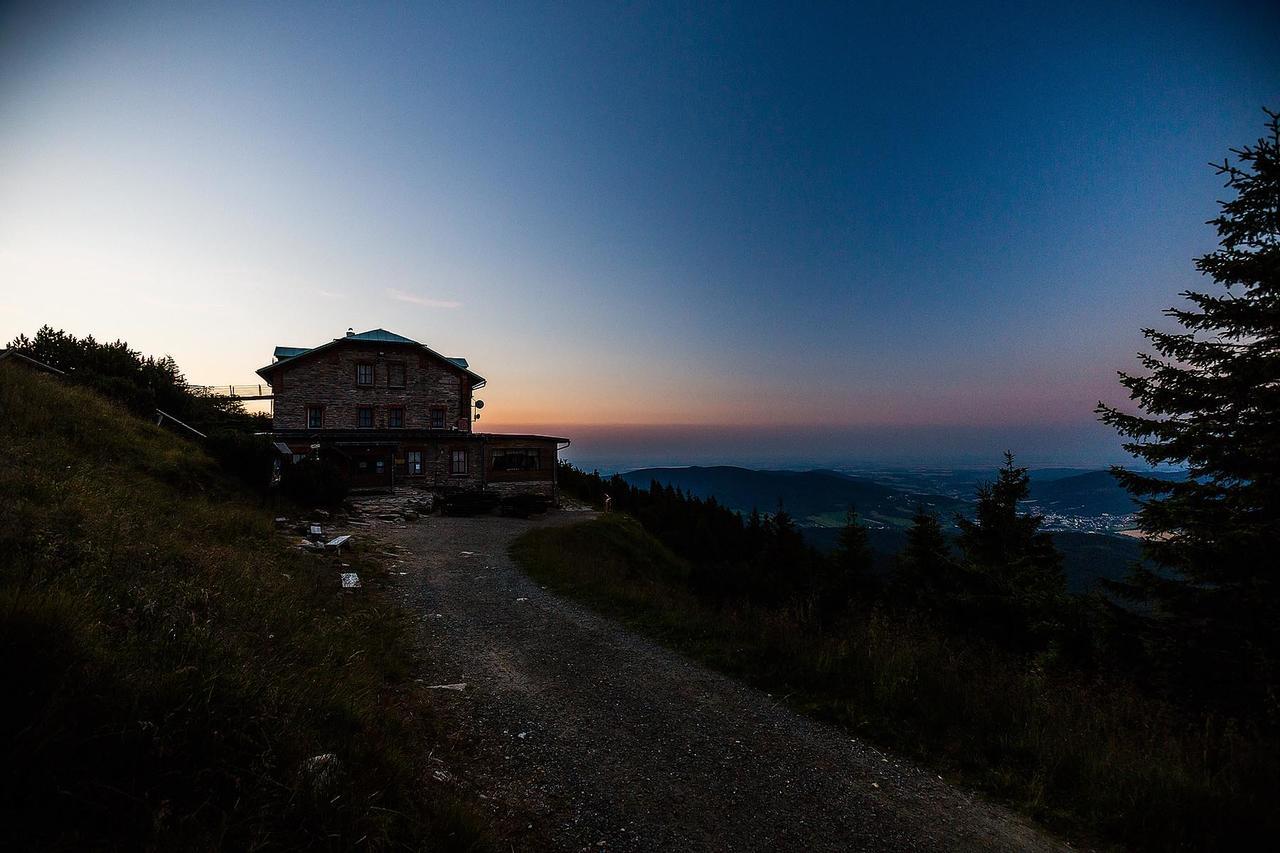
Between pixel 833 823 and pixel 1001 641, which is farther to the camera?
pixel 1001 641

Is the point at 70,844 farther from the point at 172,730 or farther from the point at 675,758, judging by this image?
the point at 675,758

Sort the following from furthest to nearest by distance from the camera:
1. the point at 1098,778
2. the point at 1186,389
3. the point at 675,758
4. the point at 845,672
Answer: the point at 1186,389, the point at 845,672, the point at 675,758, the point at 1098,778

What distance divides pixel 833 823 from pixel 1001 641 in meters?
17.3

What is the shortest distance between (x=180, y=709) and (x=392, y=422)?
33.6 m

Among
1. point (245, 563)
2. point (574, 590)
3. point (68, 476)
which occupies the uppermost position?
point (68, 476)

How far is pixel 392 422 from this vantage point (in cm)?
3322

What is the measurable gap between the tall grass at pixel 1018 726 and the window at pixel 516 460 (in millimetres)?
25780

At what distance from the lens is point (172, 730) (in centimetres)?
295

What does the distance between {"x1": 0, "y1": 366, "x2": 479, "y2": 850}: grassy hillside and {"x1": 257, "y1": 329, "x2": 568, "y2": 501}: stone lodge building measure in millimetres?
23907

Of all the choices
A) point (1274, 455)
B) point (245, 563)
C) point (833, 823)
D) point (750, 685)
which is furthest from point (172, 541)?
point (1274, 455)

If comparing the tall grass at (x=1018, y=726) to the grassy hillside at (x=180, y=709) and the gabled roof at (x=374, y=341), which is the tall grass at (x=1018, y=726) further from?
the gabled roof at (x=374, y=341)

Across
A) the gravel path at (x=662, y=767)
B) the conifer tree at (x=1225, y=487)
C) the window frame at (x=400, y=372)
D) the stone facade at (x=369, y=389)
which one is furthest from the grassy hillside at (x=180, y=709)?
the window frame at (x=400, y=372)

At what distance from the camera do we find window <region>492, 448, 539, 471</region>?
32.9 metres

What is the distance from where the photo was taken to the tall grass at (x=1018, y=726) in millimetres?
3893
